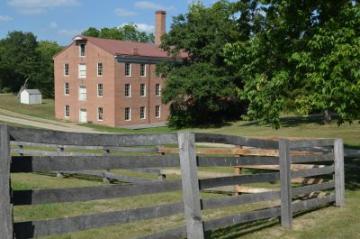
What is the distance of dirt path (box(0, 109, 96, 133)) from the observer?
175 feet

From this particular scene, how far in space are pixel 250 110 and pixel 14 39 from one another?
105149mm

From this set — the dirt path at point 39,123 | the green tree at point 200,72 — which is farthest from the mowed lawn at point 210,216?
the green tree at point 200,72

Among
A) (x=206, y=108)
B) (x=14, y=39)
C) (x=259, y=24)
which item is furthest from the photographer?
(x=14, y=39)

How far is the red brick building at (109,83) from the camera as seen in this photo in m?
60.1

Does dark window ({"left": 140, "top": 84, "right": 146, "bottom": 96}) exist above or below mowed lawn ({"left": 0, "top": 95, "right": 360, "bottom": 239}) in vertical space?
above

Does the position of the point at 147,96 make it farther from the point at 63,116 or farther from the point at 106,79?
the point at 63,116

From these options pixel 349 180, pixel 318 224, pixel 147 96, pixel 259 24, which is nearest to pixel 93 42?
pixel 147 96

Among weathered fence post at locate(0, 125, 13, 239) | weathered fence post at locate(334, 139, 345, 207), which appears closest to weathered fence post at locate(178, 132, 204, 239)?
weathered fence post at locate(0, 125, 13, 239)

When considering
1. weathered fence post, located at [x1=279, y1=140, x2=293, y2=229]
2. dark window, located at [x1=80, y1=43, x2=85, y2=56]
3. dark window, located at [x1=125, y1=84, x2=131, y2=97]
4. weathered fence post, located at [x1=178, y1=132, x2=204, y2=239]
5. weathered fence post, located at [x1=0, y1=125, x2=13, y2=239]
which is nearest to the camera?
weathered fence post, located at [x1=0, y1=125, x2=13, y2=239]

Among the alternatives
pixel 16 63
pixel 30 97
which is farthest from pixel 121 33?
pixel 30 97

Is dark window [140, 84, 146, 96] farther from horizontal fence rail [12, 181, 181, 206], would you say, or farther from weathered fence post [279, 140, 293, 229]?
horizontal fence rail [12, 181, 181, 206]

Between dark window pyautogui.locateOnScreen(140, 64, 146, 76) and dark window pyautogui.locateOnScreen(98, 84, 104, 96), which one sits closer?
dark window pyautogui.locateOnScreen(98, 84, 104, 96)

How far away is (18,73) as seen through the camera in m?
105

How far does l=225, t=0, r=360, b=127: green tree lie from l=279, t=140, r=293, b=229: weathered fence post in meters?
3.42
